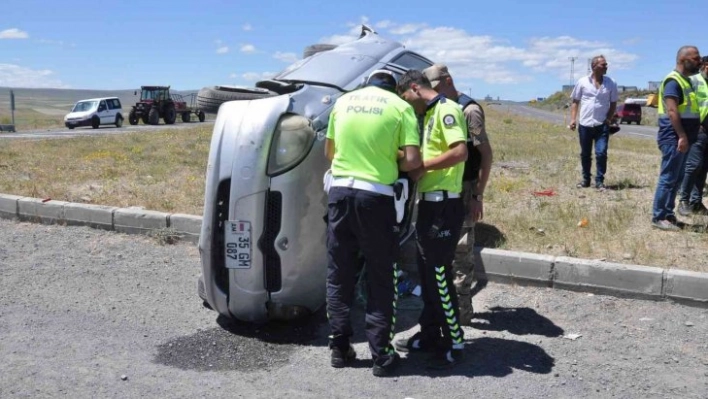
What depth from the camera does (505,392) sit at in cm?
375

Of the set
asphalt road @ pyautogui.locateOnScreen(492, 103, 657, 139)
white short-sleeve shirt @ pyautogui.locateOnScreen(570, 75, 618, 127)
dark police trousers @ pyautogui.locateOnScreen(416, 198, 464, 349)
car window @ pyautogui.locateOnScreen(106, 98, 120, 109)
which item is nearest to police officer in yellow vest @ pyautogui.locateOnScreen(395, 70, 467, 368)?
dark police trousers @ pyautogui.locateOnScreen(416, 198, 464, 349)

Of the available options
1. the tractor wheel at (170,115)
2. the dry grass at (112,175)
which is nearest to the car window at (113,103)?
the tractor wheel at (170,115)

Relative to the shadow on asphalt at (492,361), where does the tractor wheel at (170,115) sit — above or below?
above

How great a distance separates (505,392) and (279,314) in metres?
1.61

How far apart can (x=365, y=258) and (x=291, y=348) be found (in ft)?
2.91

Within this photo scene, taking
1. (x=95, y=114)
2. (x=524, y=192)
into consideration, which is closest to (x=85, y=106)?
(x=95, y=114)

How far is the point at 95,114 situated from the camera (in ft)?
112

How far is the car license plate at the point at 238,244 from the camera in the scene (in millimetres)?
4449

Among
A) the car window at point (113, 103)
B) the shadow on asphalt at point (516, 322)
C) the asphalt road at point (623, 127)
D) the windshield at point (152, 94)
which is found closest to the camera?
the shadow on asphalt at point (516, 322)

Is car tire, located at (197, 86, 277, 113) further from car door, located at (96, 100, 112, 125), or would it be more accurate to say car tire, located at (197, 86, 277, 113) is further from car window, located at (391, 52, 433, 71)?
car door, located at (96, 100, 112, 125)

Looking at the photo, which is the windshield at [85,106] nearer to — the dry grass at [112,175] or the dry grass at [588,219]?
the dry grass at [112,175]

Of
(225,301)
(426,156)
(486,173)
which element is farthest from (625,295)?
(225,301)

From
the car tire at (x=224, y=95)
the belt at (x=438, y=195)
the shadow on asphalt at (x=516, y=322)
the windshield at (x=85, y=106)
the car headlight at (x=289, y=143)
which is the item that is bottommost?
the shadow on asphalt at (x=516, y=322)

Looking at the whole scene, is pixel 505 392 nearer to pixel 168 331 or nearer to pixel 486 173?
pixel 486 173
